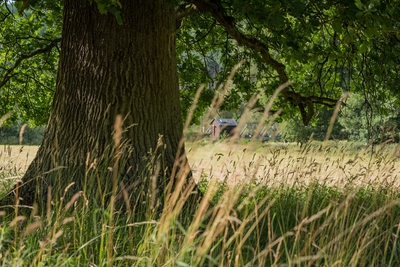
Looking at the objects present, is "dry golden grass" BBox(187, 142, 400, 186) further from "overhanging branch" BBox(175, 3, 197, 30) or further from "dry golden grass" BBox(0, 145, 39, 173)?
"overhanging branch" BBox(175, 3, 197, 30)

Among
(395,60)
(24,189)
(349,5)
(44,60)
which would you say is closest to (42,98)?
(44,60)

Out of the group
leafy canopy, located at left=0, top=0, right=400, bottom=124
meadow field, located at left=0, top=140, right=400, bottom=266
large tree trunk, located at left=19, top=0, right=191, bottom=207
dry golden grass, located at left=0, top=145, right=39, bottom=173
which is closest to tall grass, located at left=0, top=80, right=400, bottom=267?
meadow field, located at left=0, top=140, right=400, bottom=266

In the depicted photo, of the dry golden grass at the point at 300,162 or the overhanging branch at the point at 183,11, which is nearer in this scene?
the dry golden grass at the point at 300,162

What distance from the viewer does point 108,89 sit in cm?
602

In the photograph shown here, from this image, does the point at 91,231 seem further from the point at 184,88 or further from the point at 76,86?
the point at 184,88

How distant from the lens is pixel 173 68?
6484mm

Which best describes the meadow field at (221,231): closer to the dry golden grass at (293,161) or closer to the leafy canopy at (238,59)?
the dry golden grass at (293,161)

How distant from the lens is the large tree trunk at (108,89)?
5.97 metres

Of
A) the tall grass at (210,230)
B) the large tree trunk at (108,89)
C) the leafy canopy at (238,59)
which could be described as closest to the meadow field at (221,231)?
the tall grass at (210,230)

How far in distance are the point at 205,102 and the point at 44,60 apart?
340 cm

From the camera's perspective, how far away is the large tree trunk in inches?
235

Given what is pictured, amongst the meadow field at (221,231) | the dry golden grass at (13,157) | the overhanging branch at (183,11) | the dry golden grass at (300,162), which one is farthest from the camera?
the overhanging branch at (183,11)

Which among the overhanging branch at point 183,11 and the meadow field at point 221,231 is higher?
the overhanging branch at point 183,11

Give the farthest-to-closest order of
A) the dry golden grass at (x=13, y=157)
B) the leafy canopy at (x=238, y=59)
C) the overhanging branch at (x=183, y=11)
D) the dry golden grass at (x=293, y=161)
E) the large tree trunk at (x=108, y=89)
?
the leafy canopy at (x=238, y=59), the overhanging branch at (x=183, y=11), the large tree trunk at (x=108, y=89), the dry golden grass at (x=13, y=157), the dry golden grass at (x=293, y=161)
